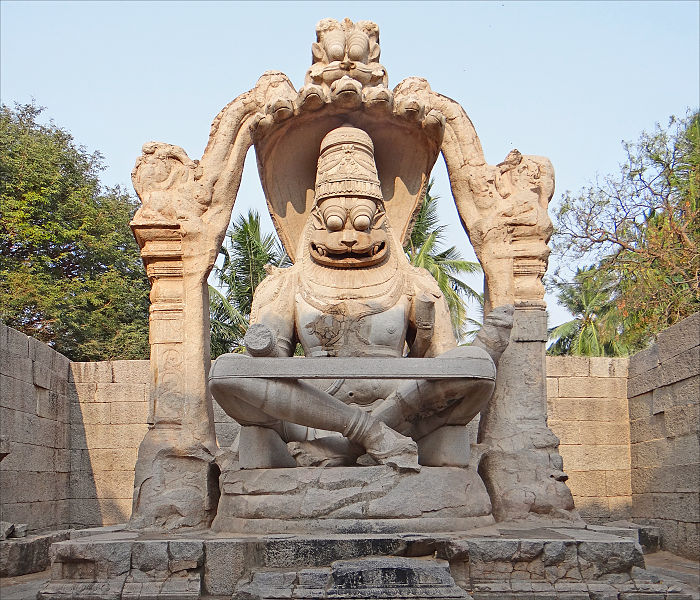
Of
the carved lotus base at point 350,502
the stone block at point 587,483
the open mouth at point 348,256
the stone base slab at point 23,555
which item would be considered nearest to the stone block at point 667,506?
the stone block at point 587,483

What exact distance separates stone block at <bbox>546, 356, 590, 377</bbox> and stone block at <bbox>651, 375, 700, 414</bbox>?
34.6 inches

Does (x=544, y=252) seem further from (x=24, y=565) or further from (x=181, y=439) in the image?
(x=24, y=565)

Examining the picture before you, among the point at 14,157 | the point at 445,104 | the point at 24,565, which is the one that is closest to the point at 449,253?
the point at 14,157

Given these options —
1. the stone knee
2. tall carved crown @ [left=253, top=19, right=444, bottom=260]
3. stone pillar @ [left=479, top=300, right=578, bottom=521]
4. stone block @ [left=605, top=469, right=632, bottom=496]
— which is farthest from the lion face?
stone block @ [left=605, top=469, right=632, bottom=496]

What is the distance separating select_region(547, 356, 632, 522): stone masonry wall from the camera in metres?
8.61

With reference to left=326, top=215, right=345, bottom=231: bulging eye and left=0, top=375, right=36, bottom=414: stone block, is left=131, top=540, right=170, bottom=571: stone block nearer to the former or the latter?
left=326, top=215, right=345, bottom=231: bulging eye

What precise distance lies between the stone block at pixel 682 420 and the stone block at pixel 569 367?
1151mm

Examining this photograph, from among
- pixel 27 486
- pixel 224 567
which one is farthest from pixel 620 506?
pixel 27 486

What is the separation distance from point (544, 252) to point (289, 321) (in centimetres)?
188

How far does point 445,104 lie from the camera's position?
20.2 feet

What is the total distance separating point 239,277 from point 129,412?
7.90 metres

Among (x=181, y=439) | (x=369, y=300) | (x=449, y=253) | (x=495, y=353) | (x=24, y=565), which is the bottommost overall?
(x=24, y=565)

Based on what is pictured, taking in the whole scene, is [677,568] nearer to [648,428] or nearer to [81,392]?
[648,428]

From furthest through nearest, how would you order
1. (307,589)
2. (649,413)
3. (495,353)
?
(649,413), (495,353), (307,589)
